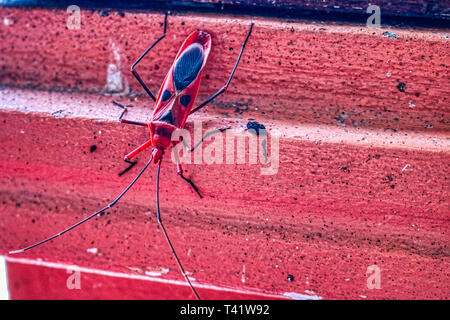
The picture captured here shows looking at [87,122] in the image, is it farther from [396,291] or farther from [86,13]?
[396,291]

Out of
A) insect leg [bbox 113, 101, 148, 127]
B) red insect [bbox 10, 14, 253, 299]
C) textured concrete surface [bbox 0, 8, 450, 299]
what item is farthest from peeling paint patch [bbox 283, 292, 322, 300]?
insect leg [bbox 113, 101, 148, 127]

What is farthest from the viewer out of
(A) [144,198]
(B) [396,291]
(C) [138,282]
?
(C) [138,282]

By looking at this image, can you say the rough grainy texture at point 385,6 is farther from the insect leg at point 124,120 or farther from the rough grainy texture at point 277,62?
the insect leg at point 124,120

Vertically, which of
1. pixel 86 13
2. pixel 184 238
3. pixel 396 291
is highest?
pixel 86 13

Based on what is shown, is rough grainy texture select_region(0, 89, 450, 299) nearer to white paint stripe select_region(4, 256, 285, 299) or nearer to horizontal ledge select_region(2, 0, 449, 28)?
white paint stripe select_region(4, 256, 285, 299)

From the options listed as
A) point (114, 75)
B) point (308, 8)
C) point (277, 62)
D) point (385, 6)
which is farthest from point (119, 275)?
point (385, 6)

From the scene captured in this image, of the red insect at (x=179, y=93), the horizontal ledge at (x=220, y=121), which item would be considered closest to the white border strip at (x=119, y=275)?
the red insect at (x=179, y=93)

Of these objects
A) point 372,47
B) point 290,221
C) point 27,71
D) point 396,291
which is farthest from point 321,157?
point 27,71
